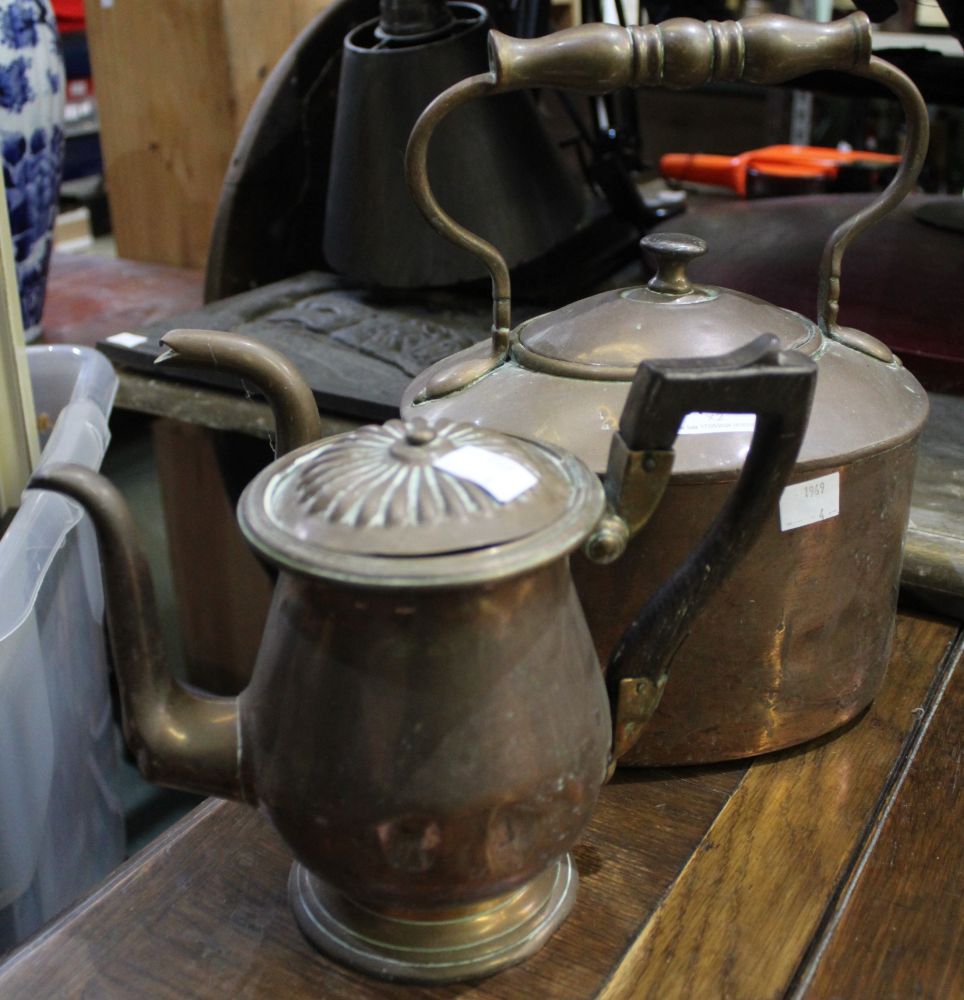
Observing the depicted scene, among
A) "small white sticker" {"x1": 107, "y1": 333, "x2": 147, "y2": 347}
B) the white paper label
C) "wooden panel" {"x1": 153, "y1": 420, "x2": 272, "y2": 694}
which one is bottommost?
"wooden panel" {"x1": 153, "y1": 420, "x2": 272, "y2": 694}

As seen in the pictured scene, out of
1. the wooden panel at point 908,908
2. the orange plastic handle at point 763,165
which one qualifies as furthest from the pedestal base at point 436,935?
the orange plastic handle at point 763,165

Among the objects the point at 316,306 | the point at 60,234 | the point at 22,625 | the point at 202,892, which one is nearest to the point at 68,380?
the point at 316,306

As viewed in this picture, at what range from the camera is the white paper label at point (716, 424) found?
618mm

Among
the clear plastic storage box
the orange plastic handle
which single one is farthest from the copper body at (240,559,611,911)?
the orange plastic handle

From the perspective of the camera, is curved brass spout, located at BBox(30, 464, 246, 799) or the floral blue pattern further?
the floral blue pattern

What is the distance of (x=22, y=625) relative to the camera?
2.63 feet

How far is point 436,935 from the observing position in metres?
0.54

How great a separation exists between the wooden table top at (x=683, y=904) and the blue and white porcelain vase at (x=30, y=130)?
3.18 ft

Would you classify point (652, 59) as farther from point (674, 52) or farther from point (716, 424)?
point (716, 424)

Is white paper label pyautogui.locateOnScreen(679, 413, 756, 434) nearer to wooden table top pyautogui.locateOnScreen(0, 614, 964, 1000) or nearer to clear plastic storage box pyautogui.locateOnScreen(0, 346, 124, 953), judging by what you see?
wooden table top pyautogui.locateOnScreen(0, 614, 964, 1000)

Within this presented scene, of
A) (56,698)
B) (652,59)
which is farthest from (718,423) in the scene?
(56,698)

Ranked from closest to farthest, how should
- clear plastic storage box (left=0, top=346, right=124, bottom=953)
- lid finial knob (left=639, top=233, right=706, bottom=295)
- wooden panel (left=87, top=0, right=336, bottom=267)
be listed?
1. lid finial knob (left=639, top=233, right=706, bottom=295)
2. clear plastic storage box (left=0, top=346, right=124, bottom=953)
3. wooden panel (left=87, top=0, right=336, bottom=267)

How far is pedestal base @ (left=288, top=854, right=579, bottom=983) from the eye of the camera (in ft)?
1.78

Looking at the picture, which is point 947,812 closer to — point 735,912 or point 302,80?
point 735,912
